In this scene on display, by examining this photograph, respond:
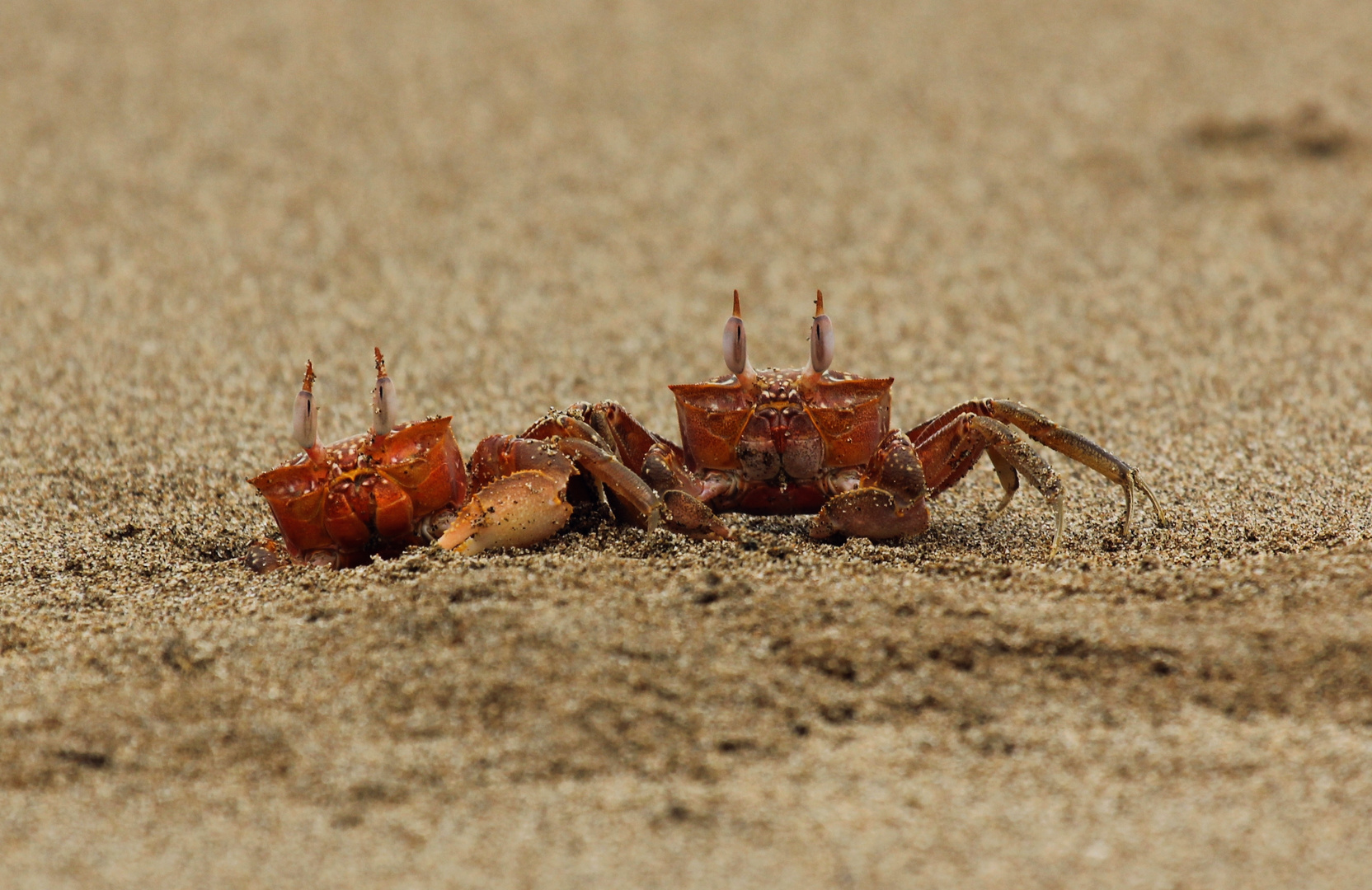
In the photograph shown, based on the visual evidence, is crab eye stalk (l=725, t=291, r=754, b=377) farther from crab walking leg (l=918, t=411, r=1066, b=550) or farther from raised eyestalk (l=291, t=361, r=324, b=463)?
raised eyestalk (l=291, t=361, r=324, b=463)

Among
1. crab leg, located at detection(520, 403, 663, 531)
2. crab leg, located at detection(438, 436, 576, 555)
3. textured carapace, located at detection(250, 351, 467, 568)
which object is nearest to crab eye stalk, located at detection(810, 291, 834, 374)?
crab leg, located at detection(520, 403, 663, 531)

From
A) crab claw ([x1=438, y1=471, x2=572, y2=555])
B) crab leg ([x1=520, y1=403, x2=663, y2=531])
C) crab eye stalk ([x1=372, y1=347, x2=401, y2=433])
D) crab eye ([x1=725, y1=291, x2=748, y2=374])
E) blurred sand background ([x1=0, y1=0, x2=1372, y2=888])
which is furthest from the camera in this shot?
crab eye ([x1=725, y1=291, x2=748, y2=374])

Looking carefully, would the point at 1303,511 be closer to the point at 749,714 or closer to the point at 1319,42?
the point at 749,714

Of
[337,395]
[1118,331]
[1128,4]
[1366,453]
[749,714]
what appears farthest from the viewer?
[1128,4]

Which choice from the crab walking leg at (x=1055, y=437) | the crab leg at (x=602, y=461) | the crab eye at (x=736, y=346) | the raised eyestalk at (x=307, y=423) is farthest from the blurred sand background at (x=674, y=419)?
the crab eye at (x=736, y=346)

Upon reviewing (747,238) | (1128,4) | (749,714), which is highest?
(1128,4)

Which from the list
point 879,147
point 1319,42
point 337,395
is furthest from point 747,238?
point 1319,42

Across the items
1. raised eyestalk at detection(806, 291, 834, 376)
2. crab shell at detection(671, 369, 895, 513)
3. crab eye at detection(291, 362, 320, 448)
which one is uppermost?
raised eyestalk at detection(806, 291, 834, 376)
